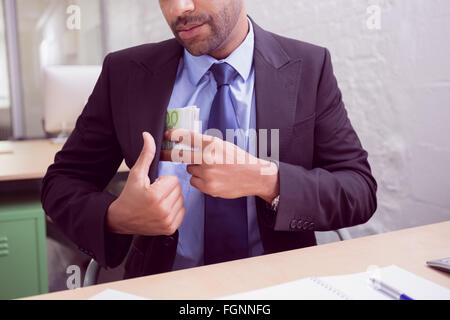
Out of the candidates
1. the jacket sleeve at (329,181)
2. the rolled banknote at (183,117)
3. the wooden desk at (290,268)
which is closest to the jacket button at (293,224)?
the jacket sleeve at (329,181)

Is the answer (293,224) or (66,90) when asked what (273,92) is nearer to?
(293,224)

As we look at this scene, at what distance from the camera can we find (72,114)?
2.30m

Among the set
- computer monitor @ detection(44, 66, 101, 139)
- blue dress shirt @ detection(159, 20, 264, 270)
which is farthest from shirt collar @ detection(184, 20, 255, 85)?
computer monitor @ detection(44, 66, 101, 139)

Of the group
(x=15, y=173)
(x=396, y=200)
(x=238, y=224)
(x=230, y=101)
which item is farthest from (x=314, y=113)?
(x=15, y=173)

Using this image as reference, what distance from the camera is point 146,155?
0.76 metres

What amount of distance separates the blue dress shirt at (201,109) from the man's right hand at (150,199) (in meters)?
0.23

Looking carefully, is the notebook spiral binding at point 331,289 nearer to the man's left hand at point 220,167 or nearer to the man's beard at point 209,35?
the man's left hand at point 220,167

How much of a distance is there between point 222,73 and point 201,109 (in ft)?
0.35

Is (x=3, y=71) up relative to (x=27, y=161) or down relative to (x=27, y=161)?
up

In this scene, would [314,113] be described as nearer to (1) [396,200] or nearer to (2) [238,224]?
(2) [238,224]

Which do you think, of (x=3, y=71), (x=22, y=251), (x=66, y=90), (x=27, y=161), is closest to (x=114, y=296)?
(x=22, y=251)

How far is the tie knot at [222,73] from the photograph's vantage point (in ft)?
3.36

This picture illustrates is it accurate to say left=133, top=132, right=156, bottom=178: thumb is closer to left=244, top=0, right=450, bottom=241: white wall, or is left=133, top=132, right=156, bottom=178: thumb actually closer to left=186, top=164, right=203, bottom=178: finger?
left=186, top=164, right=203, bottom=178: finger
